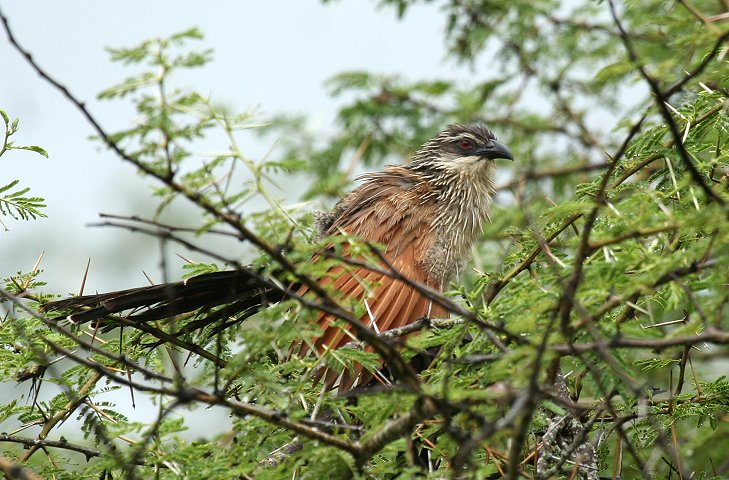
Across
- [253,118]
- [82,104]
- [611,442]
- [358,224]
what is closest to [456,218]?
[358,224]

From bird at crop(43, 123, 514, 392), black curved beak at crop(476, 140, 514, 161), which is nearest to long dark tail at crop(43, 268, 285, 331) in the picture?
bird at crop(43, 123, 514, 392)

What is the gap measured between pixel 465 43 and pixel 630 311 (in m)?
3.32

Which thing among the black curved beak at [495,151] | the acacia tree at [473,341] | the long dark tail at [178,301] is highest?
the black curved beak at [495,151]

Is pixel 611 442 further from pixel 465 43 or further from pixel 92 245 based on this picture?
pixel 92 245

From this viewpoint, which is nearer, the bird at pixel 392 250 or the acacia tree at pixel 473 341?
the acacia tree at pixel 473 341

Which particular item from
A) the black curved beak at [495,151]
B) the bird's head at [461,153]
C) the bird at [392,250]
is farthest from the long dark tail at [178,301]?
the black curved beak at [495,151]

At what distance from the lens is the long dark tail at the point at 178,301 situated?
2.66m

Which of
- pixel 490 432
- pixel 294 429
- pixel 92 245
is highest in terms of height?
pixel 92 245

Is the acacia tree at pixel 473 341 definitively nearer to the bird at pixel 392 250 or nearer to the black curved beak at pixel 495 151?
the bird at pixel 392 250

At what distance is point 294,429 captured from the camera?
71.3 inches

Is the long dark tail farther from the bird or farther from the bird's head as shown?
the bird's head

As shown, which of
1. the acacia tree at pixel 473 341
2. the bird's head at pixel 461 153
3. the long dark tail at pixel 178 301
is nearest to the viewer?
the acacia tree at pixel 473 341

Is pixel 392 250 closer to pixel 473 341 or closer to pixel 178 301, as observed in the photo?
pixel 178 301

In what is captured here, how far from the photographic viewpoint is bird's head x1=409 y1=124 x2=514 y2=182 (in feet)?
13.8
